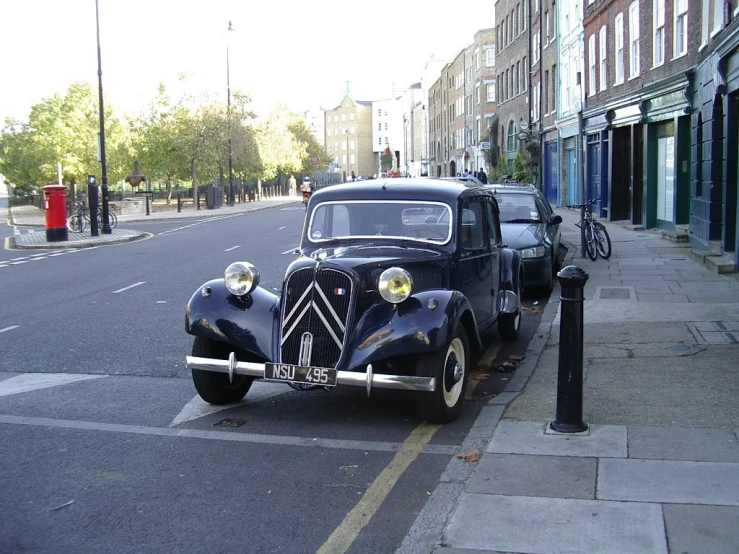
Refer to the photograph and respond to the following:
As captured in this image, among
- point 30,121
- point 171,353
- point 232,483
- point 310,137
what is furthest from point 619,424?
point 310,137

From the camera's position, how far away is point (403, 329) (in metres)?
5.85

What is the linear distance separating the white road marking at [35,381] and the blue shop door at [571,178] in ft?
89.9

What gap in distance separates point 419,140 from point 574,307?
103733 millimetres

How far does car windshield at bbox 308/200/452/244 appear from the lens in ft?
23.7

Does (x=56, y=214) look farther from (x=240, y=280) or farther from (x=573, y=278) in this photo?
(x=573, y=278)

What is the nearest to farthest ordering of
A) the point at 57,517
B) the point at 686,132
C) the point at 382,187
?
the point at 57,517
the point at 382,187
the point at 686,132

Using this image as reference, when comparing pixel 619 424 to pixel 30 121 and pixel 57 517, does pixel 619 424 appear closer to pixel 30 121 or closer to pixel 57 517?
pixel 57 517

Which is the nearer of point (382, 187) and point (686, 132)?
point (382, 187)

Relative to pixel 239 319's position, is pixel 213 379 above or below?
below

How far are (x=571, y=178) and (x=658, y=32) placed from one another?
13.5 metres

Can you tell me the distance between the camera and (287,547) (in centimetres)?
407

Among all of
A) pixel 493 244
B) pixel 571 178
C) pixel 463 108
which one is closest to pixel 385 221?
pixel 493 244

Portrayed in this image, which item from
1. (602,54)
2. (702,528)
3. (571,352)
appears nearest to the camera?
(702,528)

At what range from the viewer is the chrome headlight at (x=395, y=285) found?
596 cm
